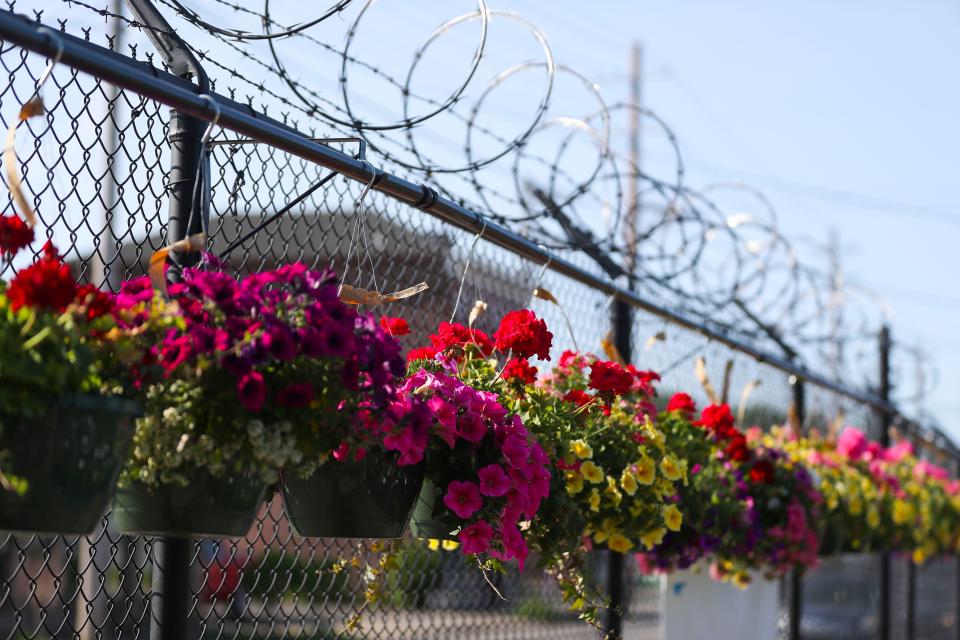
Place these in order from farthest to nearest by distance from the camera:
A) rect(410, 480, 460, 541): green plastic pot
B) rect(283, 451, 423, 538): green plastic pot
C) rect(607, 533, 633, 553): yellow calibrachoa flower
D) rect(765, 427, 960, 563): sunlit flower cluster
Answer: rect(765, 427, 960, 563): sunlit flower cluster, rect(607, 533, 633, 553): yellow calibrachoa flower, rect(410, 480, 460, 541): green plastic pot, rect(283, 451, 423, 538): green plastic pot

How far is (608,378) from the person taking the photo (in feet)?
8.77

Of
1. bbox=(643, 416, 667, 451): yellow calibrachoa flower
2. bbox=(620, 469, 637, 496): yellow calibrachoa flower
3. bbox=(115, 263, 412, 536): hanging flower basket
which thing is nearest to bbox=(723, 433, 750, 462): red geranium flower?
bbox=(643, 416, 667, 451): yellow calibrachoa flower

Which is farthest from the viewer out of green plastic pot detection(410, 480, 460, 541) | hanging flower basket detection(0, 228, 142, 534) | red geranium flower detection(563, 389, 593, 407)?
red geranium flower detection(563, 389, 593, 407)

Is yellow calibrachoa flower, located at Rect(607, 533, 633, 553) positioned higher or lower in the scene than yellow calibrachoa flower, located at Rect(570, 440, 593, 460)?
lower

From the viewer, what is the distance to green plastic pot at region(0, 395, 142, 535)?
58.2 inches

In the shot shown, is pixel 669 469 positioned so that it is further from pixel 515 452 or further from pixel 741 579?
pixel 741 579

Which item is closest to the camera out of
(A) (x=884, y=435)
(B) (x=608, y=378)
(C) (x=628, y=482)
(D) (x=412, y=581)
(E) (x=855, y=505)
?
(B) (x=608, y=378)

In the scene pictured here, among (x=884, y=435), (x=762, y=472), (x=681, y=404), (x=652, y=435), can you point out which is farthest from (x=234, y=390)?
(x=884, y=435)

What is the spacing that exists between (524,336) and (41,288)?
1.25 meters

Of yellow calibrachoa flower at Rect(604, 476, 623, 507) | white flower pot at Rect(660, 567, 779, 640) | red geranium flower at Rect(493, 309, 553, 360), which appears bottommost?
white flower pot at Rect(660, 567, 779, 640)

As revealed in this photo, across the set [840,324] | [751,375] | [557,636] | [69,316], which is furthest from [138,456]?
[840,324]

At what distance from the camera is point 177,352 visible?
1639 millimetres

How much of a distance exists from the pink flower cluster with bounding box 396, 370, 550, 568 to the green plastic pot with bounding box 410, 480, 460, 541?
0.08 ft

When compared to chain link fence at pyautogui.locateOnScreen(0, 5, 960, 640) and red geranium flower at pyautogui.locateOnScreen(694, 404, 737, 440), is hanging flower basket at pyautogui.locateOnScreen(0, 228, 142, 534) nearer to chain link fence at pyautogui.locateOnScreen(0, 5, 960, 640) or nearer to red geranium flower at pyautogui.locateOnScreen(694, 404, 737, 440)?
chain link fence at pyautogui.locateOnScreen(0, 5, 960, 640)
